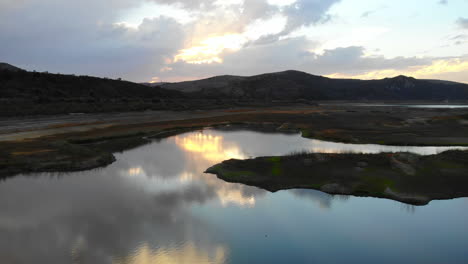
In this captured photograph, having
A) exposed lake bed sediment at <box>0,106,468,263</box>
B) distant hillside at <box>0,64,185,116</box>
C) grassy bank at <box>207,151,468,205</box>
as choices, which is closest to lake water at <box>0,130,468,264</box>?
exposed lake bed sediment at <box>0,106,468,263</box>

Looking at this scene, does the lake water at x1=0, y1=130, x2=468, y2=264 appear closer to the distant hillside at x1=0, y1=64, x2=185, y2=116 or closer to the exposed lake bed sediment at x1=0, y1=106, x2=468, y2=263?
the exposed lake bed sediment at x1=0, y1=106, x2=468, y2=263

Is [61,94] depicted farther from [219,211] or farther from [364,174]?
[364,174]

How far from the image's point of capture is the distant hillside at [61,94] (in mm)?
73938

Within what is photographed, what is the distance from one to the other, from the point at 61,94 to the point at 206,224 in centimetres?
9670

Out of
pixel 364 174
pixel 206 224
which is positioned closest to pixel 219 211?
pixel 206 224

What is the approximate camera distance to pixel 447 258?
14805 millimetres

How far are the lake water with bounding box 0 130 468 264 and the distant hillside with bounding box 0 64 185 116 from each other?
54840mm

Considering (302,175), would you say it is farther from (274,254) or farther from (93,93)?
(93,93)

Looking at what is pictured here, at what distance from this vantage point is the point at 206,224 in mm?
18375

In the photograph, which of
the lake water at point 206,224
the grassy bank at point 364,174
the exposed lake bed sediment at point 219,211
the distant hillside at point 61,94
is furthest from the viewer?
the distant hillside at point 61,94

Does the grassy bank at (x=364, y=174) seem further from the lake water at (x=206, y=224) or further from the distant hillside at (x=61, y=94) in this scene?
the distant hillside at (x=61, y=94)

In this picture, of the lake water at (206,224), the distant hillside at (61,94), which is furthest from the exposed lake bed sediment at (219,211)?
the distant hillside at (61,94)

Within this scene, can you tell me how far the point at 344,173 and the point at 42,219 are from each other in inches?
887

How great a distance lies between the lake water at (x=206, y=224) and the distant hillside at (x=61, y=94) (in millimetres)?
54840
